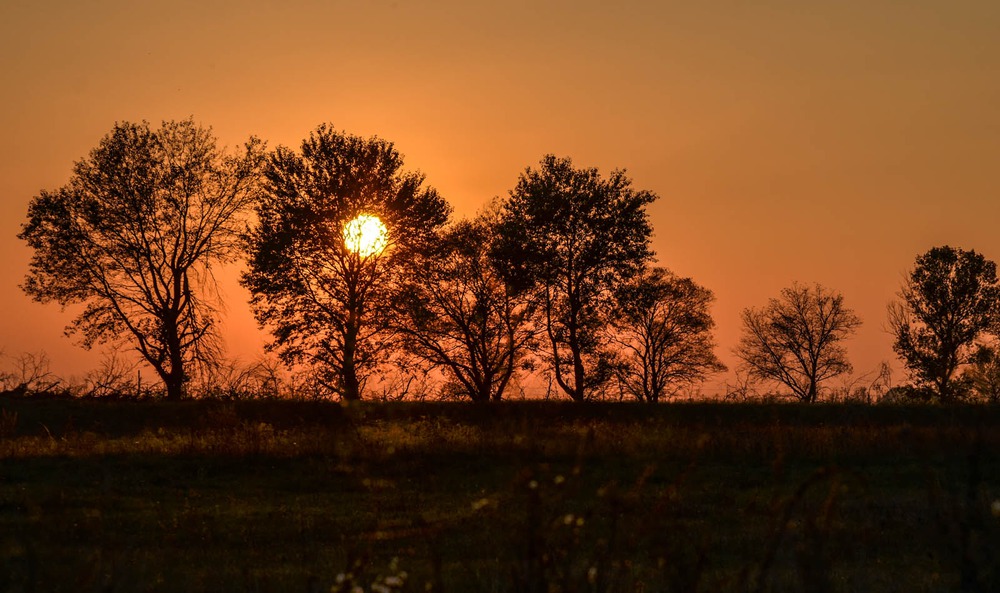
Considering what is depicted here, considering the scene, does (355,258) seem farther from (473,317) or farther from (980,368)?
(980,368)

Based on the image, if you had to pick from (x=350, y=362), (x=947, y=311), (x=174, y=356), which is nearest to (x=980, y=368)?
(x=947, y=311)

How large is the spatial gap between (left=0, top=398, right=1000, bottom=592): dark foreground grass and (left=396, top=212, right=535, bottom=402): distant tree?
15775mm

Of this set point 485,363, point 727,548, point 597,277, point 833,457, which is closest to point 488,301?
point 485,363

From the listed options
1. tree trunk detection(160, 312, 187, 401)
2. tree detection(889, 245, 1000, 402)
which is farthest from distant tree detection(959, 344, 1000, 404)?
tree trunk detection(160, 312, 187, 401)

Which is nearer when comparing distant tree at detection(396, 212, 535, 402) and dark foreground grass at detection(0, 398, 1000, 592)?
dark foreground grass at detection(0, 398, 1000, 592)

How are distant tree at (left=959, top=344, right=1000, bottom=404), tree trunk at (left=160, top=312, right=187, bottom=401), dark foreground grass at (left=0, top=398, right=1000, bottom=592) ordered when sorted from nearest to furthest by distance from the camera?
dark foreground grass at (left=0, top=398, right=1000, bottom=592) → tree trunk at (left=160, top=312, right=187, bottom=401) → distant tree at (left=959, top=344, right=1000, bottom=404)

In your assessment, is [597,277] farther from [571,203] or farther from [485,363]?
[485,363]

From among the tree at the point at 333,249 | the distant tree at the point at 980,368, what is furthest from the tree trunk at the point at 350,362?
the distant tree at the point at 980,368

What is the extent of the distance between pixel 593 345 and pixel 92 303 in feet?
79.1

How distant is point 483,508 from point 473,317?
3502 centimetres

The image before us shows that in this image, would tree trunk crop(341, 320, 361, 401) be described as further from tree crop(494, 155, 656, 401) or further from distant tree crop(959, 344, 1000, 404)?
distant tree crop(959, 344, 1000, 404)

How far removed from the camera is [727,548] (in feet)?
44.7

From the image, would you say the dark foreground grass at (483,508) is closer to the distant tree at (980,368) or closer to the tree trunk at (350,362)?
the tree trunk at (350,362)

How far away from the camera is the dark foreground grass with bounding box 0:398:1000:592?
5.91 meters
